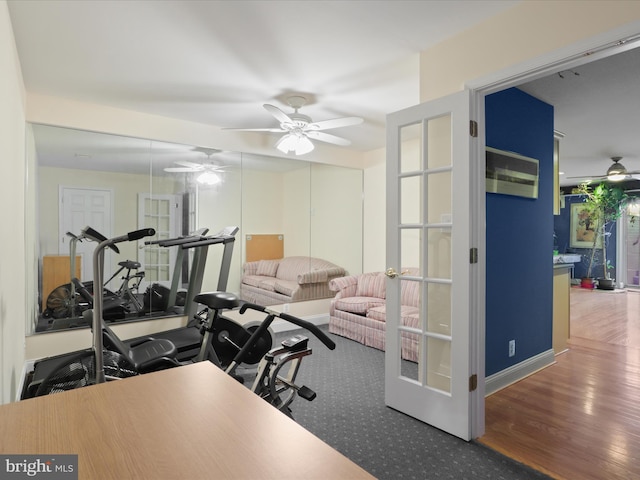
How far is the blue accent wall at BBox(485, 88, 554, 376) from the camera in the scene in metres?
2.96

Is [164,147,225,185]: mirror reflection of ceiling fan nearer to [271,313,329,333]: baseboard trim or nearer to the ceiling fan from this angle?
the ceiling fan

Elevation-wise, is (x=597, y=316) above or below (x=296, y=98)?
below

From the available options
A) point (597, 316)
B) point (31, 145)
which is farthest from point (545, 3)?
point (597, 316)

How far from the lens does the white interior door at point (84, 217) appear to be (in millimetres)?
3584

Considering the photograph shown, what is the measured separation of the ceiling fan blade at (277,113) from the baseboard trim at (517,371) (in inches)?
106

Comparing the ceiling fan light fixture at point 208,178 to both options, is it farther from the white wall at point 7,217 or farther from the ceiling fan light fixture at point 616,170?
the ceiling fan light fixture at point 616,170

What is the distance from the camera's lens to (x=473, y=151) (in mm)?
2279

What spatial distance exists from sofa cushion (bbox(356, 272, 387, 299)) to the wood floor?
189 centimetres

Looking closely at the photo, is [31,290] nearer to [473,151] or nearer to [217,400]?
[217,400]

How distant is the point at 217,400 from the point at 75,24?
8.33 ft

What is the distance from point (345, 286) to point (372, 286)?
362 mm

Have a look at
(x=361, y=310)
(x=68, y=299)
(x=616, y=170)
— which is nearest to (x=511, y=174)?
(x=361, y=310)

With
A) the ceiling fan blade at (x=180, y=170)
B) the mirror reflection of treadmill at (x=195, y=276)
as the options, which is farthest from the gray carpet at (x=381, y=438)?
the ceiling fan blade at (x=180, y=170)

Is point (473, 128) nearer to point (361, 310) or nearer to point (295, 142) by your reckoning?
point (295, 142)
